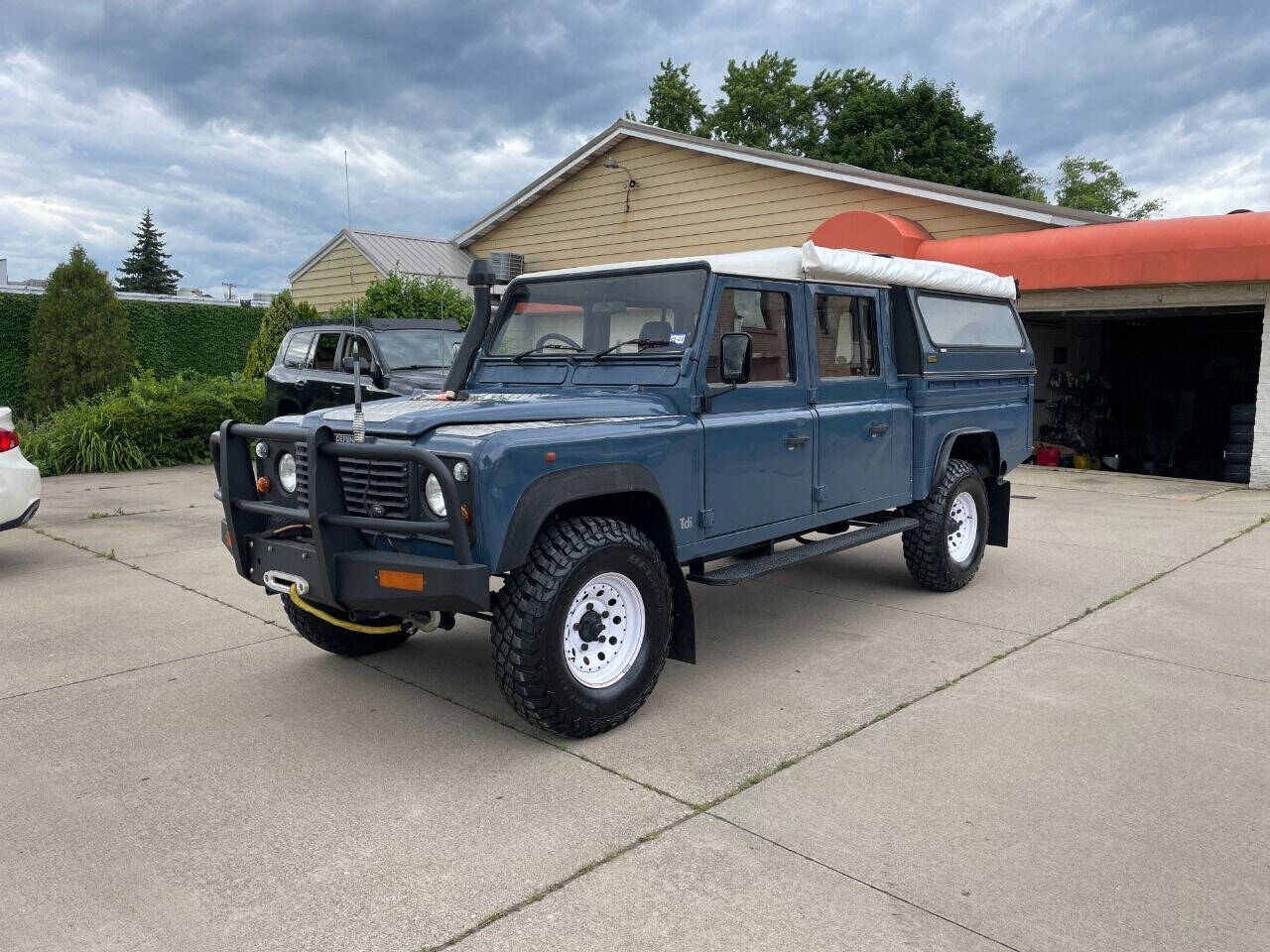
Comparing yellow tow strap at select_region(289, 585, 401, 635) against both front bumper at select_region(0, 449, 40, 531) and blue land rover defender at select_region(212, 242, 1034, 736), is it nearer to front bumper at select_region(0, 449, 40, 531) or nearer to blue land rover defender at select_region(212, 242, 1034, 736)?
blue land rover defender at select_region(212, 242, 1034, 736)

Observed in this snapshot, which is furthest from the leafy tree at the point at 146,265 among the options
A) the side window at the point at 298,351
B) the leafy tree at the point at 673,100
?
the side window at the point at 298,351

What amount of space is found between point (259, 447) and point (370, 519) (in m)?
0.95

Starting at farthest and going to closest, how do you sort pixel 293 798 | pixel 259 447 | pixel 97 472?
pixel 97 472
pixel 259 447
pixel 293 798

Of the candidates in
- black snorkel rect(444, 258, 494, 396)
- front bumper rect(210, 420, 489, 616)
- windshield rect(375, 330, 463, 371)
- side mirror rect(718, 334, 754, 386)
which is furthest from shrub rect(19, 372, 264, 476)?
side mirror rect(718, 334, 754, 386)

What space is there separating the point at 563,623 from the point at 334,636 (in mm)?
1725

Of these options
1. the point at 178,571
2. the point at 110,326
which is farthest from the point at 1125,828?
the point at 110,326

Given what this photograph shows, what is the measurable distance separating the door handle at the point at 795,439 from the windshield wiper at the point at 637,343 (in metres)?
0.79

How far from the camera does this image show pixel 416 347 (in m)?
11.2

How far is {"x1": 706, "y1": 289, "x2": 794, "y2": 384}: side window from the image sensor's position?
15.1 feet

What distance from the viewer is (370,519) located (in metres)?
3.63

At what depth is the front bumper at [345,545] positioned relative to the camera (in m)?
3.42

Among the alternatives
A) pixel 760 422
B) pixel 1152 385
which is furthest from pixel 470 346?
pixel 1152 385

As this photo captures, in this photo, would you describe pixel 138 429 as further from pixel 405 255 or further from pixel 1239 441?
pixel 1239 441

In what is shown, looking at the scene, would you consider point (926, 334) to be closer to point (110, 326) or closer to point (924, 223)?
point (924, 223)
